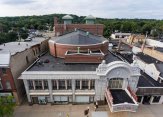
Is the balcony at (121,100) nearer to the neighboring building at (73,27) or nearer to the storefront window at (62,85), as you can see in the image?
the storefront window at (62,85)

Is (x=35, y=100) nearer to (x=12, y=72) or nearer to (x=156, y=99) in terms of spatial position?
(x=12, y=72)

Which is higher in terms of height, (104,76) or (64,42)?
(64,42)

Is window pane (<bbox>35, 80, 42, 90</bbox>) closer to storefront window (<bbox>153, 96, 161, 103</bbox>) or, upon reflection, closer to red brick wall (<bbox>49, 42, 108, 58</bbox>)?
red brick wall (<bbox>49, 42, 108, 58</bbox>)

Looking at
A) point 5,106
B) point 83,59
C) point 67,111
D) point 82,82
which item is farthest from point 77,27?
point 5,106

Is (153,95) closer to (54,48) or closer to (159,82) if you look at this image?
(159,82)

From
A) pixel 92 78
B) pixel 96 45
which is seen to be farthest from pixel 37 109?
pixel 96 45

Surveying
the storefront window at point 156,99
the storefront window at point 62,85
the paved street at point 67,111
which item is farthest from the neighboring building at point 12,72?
A: the storefront window at point 156,99
